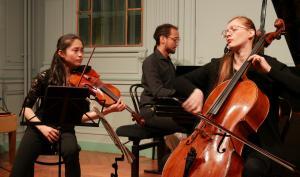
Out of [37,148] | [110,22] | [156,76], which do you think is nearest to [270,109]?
[37,148]

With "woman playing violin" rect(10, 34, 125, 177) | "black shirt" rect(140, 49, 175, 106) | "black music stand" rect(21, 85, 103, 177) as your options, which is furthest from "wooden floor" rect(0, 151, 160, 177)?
"black music stand" rect(21, 85, 103, 177)

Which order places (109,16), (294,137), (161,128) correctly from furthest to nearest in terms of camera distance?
(109,16), (161,128), (294,137)

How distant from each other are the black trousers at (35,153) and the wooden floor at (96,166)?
1084 millimetres

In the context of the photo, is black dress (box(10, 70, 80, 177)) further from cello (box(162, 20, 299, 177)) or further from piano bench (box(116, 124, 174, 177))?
cello (box(162, 20, 299, 177))

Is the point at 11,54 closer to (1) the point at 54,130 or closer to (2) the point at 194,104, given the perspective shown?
(1) the point at 54,130

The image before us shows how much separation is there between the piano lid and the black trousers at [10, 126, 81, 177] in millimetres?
1474

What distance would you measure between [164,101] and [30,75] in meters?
2.72

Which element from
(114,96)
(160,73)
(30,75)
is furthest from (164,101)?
(30,75)

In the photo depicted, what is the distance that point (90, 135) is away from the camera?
4.95m

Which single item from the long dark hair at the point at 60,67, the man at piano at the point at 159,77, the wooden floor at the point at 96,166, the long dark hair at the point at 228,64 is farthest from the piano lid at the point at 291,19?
the wooden floor at the point at 96,166

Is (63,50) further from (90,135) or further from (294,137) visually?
(90,135)

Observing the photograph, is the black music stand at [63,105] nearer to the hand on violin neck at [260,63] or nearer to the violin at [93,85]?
the violin at [93,85]

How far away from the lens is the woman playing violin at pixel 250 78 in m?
2.06

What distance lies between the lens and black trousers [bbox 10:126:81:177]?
263 cm
